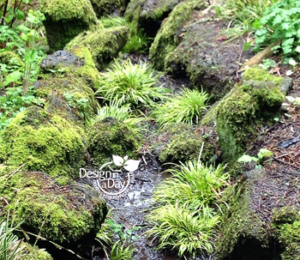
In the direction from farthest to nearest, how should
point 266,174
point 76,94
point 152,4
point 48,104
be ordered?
point 152,4
point 76,94
point 48,104
point 266,174

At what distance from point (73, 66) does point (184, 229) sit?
3.14 metres

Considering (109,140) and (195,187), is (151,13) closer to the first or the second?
(109,140)

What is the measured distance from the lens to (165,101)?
19.4 ft

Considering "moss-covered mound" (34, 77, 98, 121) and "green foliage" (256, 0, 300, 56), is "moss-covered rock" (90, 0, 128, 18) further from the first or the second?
"green foliage" (256, 0, 300, 56)

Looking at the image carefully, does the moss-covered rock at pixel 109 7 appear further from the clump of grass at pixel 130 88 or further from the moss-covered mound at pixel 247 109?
the moss-covered mound at pixel 247 109

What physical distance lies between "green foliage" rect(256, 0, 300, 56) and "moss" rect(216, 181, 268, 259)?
209 centimetres

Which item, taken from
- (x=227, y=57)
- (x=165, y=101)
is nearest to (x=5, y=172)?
(x=165, y=101)

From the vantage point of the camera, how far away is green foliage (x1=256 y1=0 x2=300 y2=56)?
4653 millimetres

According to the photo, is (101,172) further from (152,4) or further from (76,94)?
(152,4)

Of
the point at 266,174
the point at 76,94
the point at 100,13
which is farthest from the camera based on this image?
the point at 100,13

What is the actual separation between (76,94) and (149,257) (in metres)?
2.41

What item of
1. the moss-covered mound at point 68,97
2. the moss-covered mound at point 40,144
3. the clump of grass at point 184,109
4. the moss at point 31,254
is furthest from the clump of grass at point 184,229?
the clump of grass at point 184,109

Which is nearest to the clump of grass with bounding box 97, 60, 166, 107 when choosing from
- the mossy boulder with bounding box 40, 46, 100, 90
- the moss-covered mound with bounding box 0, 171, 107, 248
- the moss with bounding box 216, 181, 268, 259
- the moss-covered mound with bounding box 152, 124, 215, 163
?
the mossy boulder with bounding box 40, 46, 100, 90

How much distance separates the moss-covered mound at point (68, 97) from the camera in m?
4.51
